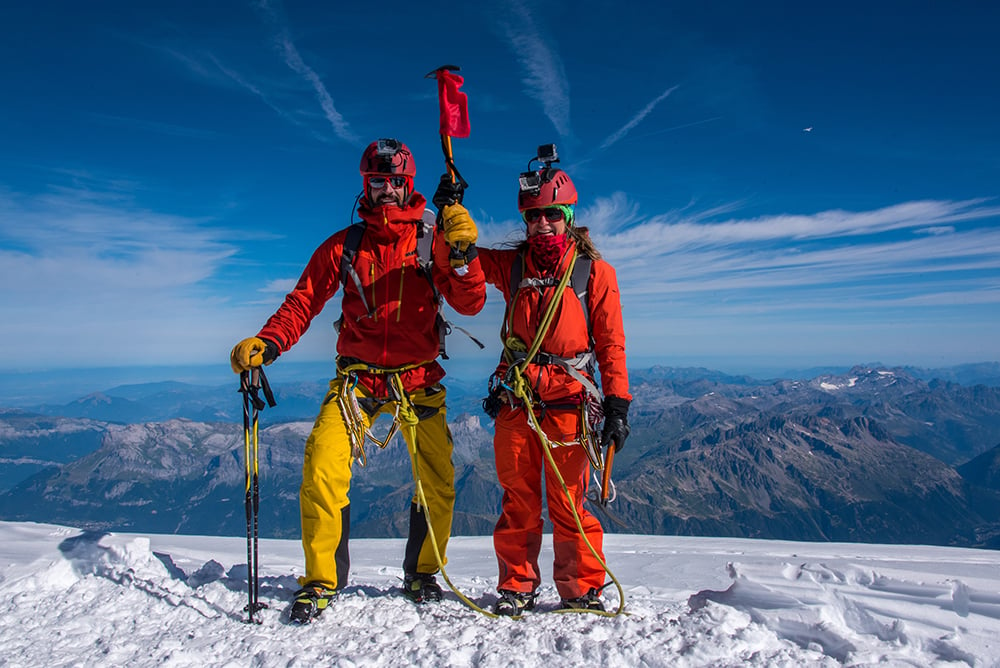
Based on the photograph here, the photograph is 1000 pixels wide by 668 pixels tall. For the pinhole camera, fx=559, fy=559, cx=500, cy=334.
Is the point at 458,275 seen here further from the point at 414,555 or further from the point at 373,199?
the point at 414,555

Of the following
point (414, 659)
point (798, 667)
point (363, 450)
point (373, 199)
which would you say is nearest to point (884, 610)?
point (798, 667)

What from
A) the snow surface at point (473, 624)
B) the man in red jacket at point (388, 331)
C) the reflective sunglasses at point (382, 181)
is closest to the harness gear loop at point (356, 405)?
the man in red jacket at point (388, 331)

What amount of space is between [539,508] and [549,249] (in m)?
2.25

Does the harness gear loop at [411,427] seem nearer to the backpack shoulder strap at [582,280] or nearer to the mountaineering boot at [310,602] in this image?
the mountaineering boot at [310,602]

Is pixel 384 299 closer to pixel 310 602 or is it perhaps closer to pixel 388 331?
pixel 388 331

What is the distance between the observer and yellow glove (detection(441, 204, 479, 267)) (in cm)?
446

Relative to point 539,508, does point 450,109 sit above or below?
above

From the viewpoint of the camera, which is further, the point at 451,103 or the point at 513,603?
the point at 451,103

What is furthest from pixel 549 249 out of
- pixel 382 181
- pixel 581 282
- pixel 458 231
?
pixel 382 181

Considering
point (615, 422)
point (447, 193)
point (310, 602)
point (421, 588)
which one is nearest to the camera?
point (310, 602)

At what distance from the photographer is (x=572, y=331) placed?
15.8ft

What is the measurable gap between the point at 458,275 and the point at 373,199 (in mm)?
1257

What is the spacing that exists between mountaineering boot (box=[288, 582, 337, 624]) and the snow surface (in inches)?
3.3

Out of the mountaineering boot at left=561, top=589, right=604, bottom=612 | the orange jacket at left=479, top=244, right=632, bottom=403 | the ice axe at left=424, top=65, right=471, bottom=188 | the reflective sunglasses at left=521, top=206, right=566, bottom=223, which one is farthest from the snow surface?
the ice axe at left=424, top=65, right=471, bottom=188
